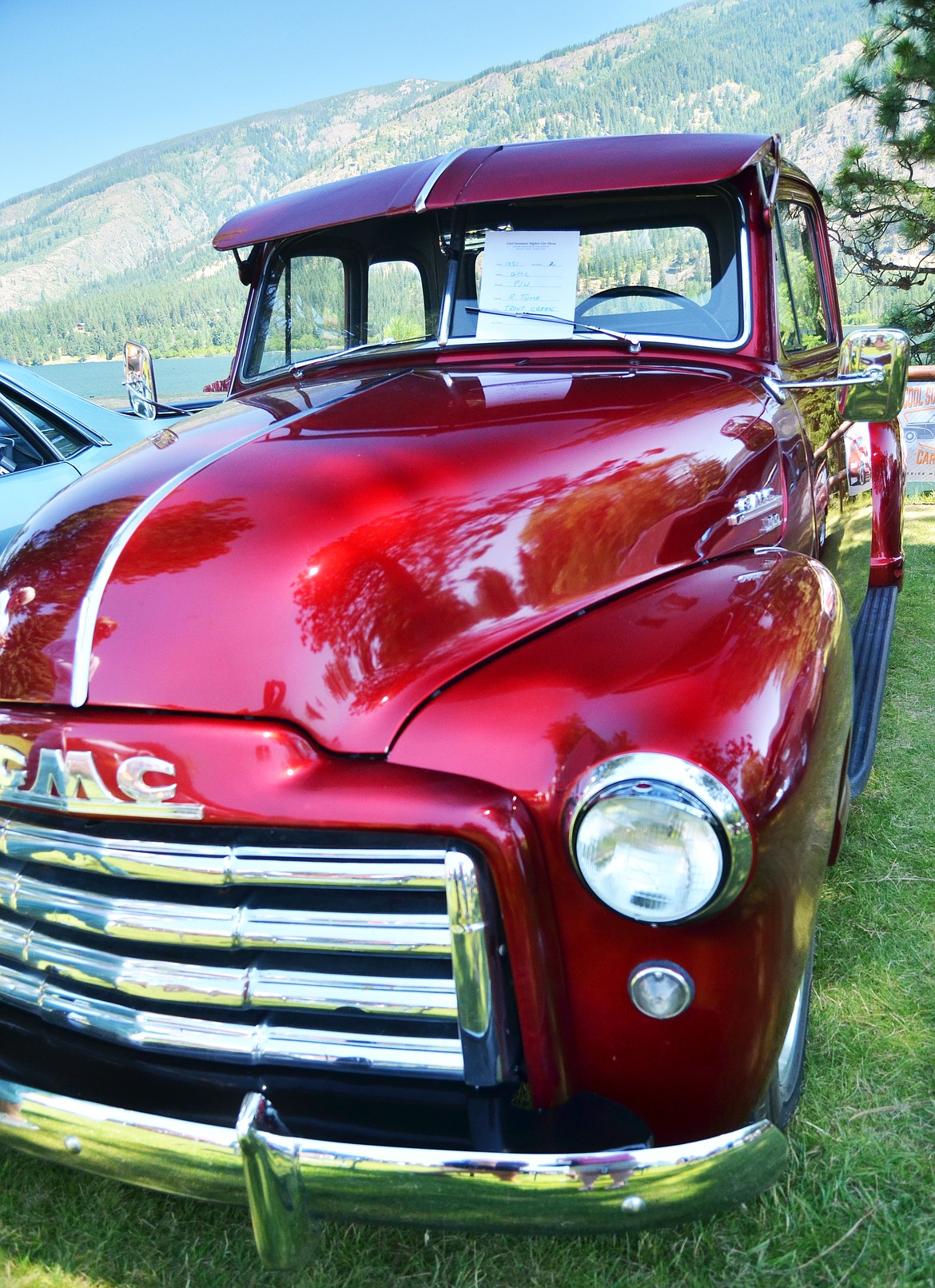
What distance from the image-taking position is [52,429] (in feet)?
13.7

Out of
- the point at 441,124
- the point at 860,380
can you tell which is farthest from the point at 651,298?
the point at 441,124

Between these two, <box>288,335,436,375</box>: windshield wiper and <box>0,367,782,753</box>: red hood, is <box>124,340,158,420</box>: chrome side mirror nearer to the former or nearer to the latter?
<box>288,335,436,375</box>: windshield wiper

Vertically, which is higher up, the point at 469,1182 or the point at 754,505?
the point at 754,505

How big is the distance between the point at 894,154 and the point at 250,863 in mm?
10771

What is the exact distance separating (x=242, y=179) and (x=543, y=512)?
165m

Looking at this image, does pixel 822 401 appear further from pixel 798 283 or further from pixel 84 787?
pixel 84 787

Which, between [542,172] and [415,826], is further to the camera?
[542,172]

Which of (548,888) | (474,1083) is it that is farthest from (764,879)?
(474,1083)

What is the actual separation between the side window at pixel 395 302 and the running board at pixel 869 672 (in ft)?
5.36

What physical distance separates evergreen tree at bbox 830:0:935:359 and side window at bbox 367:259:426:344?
8.45 metres

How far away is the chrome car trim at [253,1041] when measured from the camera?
1.31 m

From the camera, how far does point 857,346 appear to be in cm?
258

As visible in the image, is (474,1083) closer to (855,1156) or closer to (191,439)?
(855,1156)

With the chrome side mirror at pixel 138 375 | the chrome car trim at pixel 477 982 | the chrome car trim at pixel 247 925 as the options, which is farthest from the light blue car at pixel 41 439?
the chrome car trim at pixel 477 982
